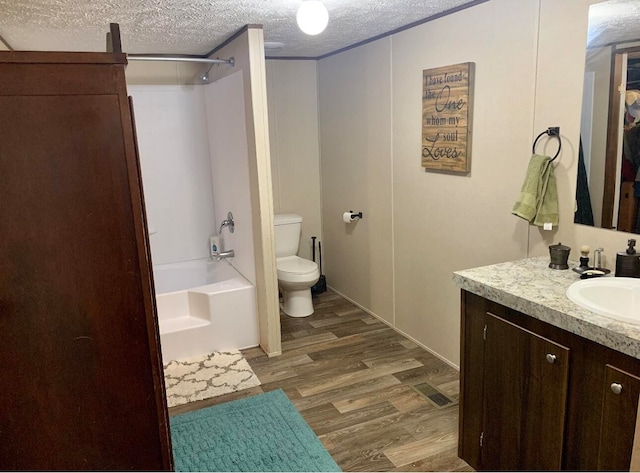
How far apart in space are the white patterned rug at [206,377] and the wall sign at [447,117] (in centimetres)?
181

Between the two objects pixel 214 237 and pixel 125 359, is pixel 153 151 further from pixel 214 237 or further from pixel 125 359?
pixel 125 359

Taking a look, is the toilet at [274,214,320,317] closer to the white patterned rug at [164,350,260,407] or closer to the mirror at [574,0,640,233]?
the white patterned rug at [164,350,260,407]

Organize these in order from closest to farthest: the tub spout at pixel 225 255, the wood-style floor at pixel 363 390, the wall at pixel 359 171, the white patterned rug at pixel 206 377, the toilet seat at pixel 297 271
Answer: the wood-style floor at pixel 363 390, the white patterned rug at pixel 206 377, the wall at pixel 359 171, the toilet seat at pixel 297 271, the tub spout at pixel 225 255

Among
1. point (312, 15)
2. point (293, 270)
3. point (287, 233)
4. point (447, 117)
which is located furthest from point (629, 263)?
point (287, 233)

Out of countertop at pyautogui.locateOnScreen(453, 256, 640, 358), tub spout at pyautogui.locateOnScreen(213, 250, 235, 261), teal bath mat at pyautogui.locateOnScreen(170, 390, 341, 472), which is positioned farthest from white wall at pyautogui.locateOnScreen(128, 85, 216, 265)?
countertop at pyautogui.locateOnScreen(453, 256, 640, 358)

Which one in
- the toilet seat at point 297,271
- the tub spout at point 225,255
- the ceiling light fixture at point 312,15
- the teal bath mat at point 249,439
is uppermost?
the ceiling light fixture at point 312,15

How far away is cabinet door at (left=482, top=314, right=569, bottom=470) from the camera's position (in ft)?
5.59

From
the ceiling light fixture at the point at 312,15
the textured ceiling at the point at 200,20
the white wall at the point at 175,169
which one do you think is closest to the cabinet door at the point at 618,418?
the textured ceiling at the point at 200,20

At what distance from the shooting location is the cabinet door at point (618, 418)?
1432 mm

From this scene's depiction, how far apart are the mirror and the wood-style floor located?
51.1 inches

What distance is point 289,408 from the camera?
8.95 feet

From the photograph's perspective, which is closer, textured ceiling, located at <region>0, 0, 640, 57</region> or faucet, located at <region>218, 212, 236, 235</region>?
textured ceiling, located at <region>0, 0, 640, 57</region>

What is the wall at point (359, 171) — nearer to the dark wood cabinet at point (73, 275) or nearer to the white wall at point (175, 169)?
the white wall at point (175, 169)

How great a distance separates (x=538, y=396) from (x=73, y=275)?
1.61 m
